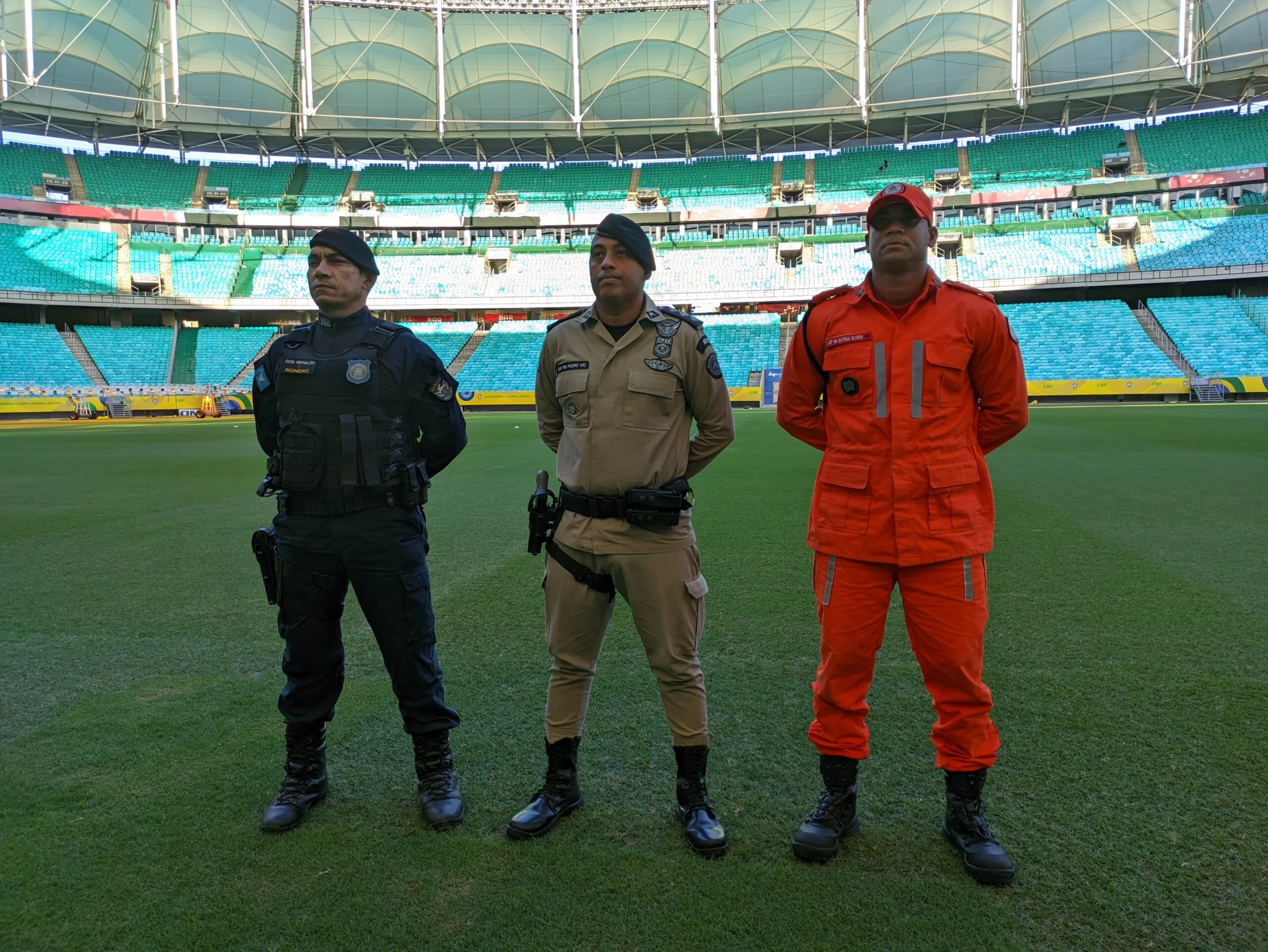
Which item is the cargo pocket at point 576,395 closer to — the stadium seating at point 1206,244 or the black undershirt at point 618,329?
the black undershirt at point 618,329

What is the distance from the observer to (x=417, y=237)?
47.5 m

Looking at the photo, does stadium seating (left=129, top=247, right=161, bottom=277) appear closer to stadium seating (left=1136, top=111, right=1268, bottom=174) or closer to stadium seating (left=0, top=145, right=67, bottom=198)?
stadium seating (left=0, top=145, right=67, bottom=198)

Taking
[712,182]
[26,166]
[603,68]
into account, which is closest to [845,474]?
[603,68]

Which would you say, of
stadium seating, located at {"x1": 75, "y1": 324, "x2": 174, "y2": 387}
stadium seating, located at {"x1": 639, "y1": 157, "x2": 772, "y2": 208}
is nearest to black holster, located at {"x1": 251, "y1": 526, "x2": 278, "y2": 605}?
stadium seating, located at {"x1": 75, "y1": 324, "x2": 174, "y2": 387}

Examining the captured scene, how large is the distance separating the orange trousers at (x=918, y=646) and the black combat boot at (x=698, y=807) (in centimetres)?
39

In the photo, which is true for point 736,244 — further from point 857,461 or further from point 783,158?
point 857,461

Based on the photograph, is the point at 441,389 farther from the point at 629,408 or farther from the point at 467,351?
the point at 467,351

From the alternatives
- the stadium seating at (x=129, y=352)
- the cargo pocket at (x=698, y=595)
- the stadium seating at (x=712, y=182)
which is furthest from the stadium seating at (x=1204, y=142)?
the stadium seating at (x=129, y=352)

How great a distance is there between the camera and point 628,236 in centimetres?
253

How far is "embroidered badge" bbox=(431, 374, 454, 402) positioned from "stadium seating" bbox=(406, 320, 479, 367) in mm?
39361

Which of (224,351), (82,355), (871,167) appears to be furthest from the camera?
(871,167)

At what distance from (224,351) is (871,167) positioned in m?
39.1

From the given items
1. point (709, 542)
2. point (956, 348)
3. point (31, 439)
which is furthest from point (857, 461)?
point (31, 439)

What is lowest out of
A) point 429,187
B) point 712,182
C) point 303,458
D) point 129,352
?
point 303,458
